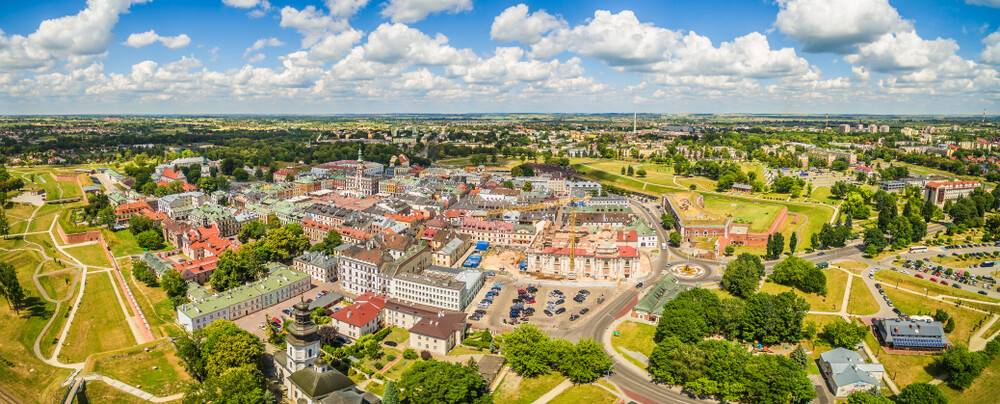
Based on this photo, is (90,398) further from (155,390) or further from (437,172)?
(437,172)

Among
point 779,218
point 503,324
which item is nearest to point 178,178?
point 503,324

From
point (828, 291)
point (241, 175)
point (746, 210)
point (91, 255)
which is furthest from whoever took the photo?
point (241, 175)

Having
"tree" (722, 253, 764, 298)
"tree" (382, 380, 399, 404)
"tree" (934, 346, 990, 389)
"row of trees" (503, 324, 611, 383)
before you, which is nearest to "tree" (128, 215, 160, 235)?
"tree" (382, 380, 399, 404)

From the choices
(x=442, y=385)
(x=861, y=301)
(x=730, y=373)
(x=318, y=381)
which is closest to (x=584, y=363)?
(x=730, y=373)

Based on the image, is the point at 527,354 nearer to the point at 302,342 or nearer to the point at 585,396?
the point at 585,396

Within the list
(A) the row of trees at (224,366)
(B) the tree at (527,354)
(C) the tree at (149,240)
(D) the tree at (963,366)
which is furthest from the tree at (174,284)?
(D) the tree at (963,366)

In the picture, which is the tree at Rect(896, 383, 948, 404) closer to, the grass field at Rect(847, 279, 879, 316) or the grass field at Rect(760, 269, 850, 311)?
the grass field at Rect(847, 279, 879, 316)
